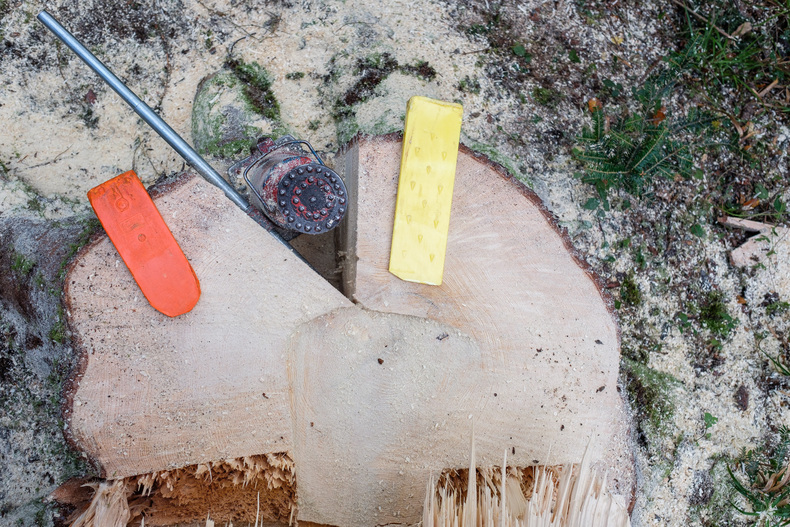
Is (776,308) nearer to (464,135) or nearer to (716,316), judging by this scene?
(716,316)

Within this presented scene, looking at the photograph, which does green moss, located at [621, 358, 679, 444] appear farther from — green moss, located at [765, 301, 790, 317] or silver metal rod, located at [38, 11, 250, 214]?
silver metal rod, located at [38, 11, 250, 214]

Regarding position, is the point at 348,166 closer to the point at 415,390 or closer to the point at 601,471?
the point at 415,390

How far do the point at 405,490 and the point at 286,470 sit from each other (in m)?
0.37

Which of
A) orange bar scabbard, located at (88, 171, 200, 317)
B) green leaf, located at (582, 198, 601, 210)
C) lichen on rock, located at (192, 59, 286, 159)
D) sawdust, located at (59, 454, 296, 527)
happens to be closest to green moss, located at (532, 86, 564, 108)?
green leaf, located at (582, 198, 601, 210)

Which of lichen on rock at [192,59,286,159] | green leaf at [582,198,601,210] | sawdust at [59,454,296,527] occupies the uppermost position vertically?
lichen on rock at [192,59,286,159]

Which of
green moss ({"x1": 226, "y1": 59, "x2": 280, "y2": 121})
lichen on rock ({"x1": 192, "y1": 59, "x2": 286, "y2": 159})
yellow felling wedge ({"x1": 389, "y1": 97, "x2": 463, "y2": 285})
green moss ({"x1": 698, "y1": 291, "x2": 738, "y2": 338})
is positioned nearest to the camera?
yellow felling wedge ({"x1": 389, "y1": 97, "x2": 463, "y2": 285})

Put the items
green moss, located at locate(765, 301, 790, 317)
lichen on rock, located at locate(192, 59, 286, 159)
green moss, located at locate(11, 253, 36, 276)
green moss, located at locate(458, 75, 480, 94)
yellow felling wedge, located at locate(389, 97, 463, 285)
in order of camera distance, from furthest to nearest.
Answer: green moss, located at locate(765, 301, 790, 317), green moss, located at locate(458, 75, 480, 94), lichen on rock, located at locate(192, 59, 286, 159), green moss, located at locate(11, 253, 36, 276), yellow felling wedge, located at locate(389, 97, 463, 285)

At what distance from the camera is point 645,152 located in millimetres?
2076

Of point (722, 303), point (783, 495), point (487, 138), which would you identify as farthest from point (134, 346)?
point (783, 495)

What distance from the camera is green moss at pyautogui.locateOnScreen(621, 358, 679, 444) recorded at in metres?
2.06

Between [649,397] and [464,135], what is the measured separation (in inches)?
46.8

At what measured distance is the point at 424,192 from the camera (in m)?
1.69

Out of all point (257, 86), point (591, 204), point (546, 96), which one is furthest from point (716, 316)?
point (257, 86)

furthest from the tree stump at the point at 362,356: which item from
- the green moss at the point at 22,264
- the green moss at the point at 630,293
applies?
the green moss at the point at 630,293
